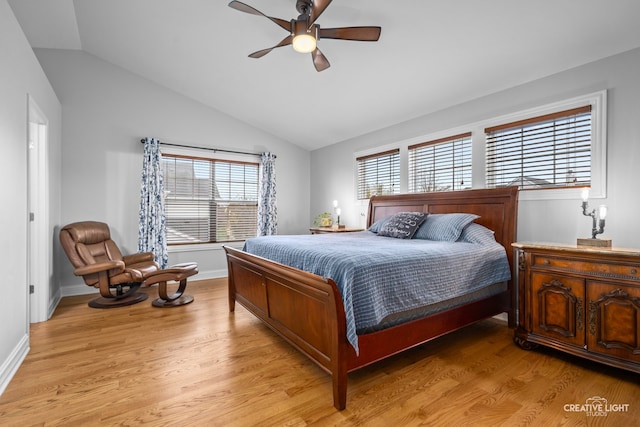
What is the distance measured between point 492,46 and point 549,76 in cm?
75

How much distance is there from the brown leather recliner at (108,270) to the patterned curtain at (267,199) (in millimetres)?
1871

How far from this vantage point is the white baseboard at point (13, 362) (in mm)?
2064

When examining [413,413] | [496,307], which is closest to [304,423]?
[413,413]

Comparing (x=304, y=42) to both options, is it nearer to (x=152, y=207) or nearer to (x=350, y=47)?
(x=350, y=47)

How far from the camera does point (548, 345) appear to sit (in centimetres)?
246

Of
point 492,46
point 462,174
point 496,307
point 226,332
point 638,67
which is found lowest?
point 226,332

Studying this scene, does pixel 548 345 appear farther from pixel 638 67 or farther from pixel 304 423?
pixel 638 67

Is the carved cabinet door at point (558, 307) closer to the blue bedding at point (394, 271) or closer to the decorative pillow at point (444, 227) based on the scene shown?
the blue bedding at point (394, 271)

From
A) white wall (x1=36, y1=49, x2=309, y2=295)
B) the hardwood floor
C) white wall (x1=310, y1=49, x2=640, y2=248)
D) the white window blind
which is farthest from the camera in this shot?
white wall (x1=36, y1=49, x2=309, y2=295)

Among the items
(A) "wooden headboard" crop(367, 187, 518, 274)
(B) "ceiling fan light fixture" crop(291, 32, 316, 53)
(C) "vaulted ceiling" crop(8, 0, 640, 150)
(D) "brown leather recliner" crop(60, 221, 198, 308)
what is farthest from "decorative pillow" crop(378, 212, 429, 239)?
(D) "brown leather recliner" crop(60, 221, 198, 308)

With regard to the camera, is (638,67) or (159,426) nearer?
(159,426)

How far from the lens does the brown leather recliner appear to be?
12.0 feet

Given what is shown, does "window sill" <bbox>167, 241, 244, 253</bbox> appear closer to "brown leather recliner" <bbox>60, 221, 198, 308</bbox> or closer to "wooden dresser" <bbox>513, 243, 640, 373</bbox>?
"brown leather recliner" <bbox>60, 221, 198, 308</bbox>

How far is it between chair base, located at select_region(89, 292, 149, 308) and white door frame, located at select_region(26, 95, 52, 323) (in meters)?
0.46
